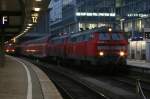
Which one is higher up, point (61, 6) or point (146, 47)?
point (61, 6)

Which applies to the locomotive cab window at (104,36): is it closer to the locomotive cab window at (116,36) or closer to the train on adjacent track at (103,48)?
the train on adjacent track at (103,48)

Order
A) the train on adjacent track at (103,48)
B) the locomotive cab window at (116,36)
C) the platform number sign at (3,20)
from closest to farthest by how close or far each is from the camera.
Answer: the train on adjacent track at (103,48) < the locomotive cab window at (116,36) < the platform number sign at (3,20)

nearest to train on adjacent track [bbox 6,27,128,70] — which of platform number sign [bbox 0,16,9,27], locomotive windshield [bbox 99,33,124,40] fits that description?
locomotive windshield [bbox 99,33,124,40]

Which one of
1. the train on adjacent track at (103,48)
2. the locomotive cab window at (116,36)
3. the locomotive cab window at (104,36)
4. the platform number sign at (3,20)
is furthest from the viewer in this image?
the platform number sign at (3,20)

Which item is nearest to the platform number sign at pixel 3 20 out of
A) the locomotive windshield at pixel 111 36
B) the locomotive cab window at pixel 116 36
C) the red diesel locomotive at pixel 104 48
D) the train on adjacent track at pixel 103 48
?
the train on adjacent track at pixel 103 48

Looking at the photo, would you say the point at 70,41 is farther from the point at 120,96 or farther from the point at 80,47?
the point at 120,96

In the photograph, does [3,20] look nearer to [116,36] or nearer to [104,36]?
[104,36]

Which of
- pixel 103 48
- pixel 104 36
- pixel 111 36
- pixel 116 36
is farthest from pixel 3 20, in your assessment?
pixel 116 36

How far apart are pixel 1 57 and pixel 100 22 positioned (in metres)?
64.6

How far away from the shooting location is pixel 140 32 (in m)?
81.0

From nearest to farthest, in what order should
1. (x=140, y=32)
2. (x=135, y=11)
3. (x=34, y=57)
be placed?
(x=34, y=57) < (x=140, y=32) < (x=135, y=11)

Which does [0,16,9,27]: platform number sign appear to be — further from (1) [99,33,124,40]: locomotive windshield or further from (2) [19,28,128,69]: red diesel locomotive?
(1) [99,33,124,40]: locomotive windshield

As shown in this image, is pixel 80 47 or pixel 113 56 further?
pixel 80 47

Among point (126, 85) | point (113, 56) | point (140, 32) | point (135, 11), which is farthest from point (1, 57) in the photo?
point (135, 11)
